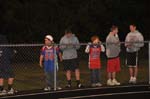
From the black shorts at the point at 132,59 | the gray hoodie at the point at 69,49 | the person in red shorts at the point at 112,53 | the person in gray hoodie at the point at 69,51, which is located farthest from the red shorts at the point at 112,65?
the gray hoodie at the point at 69,49

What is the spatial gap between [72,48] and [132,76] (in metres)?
2.58

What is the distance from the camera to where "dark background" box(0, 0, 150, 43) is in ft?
105

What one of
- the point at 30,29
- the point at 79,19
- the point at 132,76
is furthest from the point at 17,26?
the point at 132,76

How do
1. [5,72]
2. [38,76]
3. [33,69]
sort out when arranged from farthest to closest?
[33,69] < [38,76] < [5,72]

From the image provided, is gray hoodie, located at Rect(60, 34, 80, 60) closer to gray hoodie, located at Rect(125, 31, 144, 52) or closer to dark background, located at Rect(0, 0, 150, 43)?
gray hoodie, located at Rect(125, 31, 144, 52)

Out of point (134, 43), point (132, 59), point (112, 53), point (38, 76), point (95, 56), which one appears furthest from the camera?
point (38, 76)

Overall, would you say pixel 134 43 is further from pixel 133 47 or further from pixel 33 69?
pixel 33 69

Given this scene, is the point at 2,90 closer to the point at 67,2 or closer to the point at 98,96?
the point at 98,96

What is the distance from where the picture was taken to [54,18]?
33.0 meters

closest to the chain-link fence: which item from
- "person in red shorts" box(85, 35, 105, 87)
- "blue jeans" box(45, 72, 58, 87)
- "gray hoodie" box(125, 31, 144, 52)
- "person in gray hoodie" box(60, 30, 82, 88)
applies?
"gray hoodie" box(125, 31, 144, 52)

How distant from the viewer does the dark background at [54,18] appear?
31953 millimetres

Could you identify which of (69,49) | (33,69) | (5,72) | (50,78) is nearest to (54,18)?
(33,69)

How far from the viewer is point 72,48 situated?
54.1ft

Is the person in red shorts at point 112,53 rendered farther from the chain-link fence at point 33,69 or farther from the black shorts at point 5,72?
the black shorts at point 5,72
